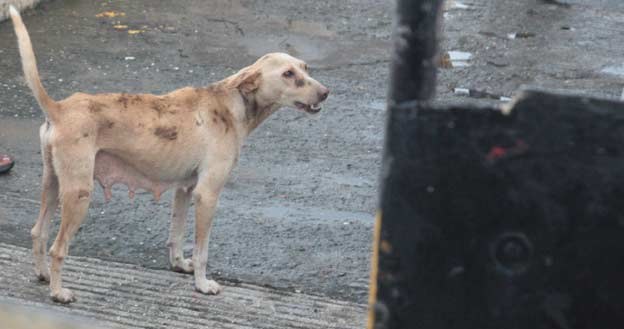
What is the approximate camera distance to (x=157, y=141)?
5676 millimetres

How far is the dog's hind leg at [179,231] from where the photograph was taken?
19.9 ft

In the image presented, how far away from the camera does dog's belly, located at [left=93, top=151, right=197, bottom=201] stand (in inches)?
219

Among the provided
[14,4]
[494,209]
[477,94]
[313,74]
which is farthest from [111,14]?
[494,209]

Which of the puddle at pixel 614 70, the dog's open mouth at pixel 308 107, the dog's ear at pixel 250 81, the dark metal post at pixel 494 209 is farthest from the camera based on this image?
the puddle at pixel 614 70

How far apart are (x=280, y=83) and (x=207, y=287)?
1.28m

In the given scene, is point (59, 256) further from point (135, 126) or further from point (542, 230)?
point (542, 230)

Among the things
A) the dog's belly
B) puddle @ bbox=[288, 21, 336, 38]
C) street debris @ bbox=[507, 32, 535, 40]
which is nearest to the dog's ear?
the dog's belly

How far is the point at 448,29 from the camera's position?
40.7ft

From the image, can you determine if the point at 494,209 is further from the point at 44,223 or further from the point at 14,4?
the point at 14,4

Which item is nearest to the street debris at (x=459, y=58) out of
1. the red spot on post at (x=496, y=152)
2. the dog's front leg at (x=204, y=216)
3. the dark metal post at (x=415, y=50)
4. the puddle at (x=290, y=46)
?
the puddle at (x=290, y=46)

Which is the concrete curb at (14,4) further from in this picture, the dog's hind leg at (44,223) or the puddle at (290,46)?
the dog's hind leg at (44,223)

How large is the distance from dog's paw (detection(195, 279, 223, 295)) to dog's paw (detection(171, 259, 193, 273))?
0.28 m

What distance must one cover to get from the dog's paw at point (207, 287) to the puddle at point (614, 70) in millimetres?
6636

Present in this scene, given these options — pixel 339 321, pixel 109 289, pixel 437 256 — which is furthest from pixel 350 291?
pixel 437 256
